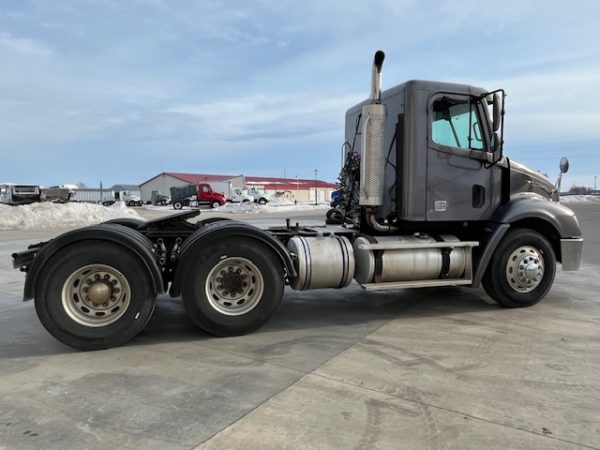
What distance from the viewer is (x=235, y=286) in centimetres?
546

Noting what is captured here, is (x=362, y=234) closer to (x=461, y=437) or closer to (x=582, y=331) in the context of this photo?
(x=582, y=331)

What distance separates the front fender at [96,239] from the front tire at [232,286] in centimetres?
36

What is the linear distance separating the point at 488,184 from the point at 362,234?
6.21 feet

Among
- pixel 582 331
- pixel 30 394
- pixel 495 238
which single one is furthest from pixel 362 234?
pixel 30 394

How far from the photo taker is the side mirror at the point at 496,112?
6.38 metres

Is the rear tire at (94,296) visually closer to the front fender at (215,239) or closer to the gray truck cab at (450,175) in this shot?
the front fender at (215,239)

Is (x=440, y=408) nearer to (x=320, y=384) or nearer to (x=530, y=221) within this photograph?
(x=320, y=384)

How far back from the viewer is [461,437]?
322cm

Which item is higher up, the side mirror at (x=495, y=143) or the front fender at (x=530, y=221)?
the side mirror at (x=495, y=143)

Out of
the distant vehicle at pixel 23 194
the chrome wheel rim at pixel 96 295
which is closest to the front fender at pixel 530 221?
the chrome wheel rim at pixel 96 295

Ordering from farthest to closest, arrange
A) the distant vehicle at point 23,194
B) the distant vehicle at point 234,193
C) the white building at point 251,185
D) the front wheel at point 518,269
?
the white building at point 251,185, the distant vehicle at point 234,193, the distant vehicle at point 23,194, the front wheel at point 518,269

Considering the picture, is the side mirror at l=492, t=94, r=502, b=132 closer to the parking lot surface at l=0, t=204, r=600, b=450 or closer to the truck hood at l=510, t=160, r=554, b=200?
the truck hood at l=510, t=160, r=554, b=200

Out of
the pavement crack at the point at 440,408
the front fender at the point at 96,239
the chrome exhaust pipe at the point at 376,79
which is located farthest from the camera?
the chrome exhaust pipe at the point at 376,79

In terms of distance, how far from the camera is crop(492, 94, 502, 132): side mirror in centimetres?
638
